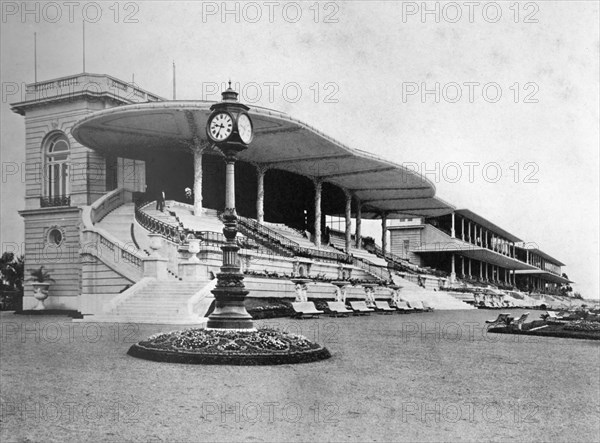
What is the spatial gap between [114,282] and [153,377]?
18360mm

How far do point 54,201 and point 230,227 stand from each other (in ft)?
83.3

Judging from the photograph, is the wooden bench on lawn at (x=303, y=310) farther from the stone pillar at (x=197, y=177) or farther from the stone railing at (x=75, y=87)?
the stone railing at (x=75, y=87)

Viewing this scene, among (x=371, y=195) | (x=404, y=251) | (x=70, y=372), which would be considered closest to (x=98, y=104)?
(x=371, y=195)

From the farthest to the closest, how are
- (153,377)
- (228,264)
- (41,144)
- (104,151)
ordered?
(104,151)
(41,144)
(228,264)
(153,377)

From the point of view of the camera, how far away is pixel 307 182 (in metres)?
52.9

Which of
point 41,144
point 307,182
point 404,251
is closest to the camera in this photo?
point 41,144

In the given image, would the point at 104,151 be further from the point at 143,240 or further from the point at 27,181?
the point at 143,240

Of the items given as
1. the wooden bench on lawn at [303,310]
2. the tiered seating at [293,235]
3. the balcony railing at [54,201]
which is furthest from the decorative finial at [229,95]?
the tiered seating at [293,235]

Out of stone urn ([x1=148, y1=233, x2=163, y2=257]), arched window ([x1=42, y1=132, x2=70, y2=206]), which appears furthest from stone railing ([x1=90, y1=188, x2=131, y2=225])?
stone urn ([x1=148, y1=233, x2=163, y2=257])

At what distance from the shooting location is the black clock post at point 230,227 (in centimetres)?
1079

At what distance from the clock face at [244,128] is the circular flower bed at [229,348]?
3191 millimetres

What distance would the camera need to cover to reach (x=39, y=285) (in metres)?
28.8

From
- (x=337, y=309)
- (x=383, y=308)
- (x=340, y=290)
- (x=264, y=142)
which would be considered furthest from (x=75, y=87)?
(x=337, y=309)

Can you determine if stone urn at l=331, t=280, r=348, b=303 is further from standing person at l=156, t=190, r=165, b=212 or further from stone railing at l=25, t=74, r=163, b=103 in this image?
stone railing at l=25, t=74, r=163, b=103
